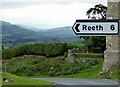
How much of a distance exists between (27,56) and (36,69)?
698 centimetres

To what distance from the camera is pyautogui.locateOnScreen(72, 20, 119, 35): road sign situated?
3.83 meters

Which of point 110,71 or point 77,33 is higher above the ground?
point 77,33

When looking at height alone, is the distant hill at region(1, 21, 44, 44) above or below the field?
above

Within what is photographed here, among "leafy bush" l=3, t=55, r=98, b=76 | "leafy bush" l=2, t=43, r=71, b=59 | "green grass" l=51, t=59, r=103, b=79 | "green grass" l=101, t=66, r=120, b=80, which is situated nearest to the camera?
"green grass" l=101, t=66, r=120, b=80

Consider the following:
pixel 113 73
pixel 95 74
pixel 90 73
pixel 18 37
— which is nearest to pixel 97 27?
pixel 113 73

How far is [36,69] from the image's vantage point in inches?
1492

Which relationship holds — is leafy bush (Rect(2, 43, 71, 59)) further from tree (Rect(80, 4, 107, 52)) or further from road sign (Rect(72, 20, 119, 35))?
road sign (Rect(72, 20, 119, 35))

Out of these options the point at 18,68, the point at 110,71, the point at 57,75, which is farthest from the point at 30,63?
the point at 110,71

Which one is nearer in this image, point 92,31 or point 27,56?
point 92,31

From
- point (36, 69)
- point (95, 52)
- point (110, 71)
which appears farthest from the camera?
point (95, 52)

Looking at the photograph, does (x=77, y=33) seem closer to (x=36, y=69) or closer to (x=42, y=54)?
(x=36, y=69)

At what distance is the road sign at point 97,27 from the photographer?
12.6 feet

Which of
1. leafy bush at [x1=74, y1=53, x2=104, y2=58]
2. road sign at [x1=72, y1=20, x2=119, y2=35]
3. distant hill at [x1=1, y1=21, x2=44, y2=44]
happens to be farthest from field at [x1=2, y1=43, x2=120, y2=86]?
road sign at [x1=72, y1=20, x2=119, y2=35]

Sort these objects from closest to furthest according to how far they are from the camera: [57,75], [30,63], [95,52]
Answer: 1. [57,75]
2. [30,63]
3. [95,52]
